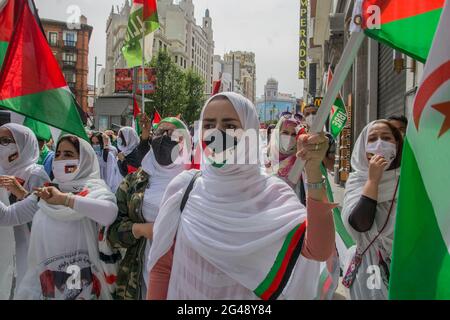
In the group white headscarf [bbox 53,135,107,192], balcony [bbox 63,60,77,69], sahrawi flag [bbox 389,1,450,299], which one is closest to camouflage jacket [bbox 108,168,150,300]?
white headscarf [bbox 53,135,107,192]

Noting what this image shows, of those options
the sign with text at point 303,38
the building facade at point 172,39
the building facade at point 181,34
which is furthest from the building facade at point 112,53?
the sign with text at point 303,38

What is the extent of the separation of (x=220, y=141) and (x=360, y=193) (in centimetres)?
107

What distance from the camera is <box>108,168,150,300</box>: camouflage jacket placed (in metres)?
2.65

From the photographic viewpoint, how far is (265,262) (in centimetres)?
173

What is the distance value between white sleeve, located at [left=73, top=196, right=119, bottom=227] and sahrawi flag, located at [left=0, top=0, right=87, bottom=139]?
1.88ft

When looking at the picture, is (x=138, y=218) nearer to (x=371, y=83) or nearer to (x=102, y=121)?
(x=371, y=83)

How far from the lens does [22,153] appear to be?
132 inches

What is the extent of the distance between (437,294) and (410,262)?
12 centimetres

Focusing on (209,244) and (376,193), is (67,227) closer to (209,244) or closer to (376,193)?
(209,244)

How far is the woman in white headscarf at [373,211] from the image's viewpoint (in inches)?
91.5

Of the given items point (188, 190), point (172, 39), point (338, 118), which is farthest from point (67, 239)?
point (172, 39)

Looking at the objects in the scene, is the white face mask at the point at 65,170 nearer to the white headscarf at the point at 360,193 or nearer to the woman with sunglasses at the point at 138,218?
the woman with sunglasses at the point at 138,218

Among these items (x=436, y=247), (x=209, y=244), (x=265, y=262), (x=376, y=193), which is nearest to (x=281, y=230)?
(x=265, y=262)

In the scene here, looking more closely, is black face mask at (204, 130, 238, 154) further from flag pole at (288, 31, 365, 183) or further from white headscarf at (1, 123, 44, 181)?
white headscarf at (1, 123, 44, 181)
